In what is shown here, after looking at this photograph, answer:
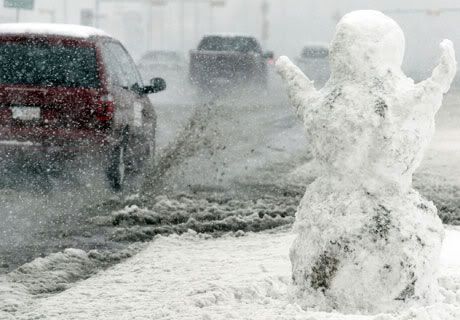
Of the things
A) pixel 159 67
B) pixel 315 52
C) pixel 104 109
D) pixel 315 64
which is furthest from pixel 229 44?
pixel 104 109

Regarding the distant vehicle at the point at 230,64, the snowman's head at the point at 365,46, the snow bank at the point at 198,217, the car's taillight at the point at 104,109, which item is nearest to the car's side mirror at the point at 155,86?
the car's taillight at the point at 104,109

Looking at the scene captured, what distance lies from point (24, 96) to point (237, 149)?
20.9ft

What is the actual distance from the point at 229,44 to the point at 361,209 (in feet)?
88.3

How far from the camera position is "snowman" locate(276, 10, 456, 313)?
5523mm

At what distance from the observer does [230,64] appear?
30609mm

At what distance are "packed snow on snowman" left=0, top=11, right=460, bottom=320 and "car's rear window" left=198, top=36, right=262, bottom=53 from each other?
25924 millimetres

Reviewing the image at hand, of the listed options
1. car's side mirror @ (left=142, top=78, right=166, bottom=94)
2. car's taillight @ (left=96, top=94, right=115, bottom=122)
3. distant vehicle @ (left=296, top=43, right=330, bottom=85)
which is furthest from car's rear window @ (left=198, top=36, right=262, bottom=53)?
car's taillight @ (left=96, top=94, right=115, bottom=122)

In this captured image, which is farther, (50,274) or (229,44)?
(229,44)

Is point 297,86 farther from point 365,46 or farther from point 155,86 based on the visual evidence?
point 155,86

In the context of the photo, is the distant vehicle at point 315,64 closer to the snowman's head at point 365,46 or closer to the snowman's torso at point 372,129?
the snowman's head at point 365,46

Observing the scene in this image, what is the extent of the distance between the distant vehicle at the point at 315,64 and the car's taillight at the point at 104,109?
2653 cm

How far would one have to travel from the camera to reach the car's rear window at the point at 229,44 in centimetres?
3185

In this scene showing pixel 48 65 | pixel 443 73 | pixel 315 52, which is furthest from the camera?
pixel 315 52

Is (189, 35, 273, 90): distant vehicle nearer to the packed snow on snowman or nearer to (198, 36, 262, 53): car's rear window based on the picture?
(198, 36, 262, 53): car's rear window
